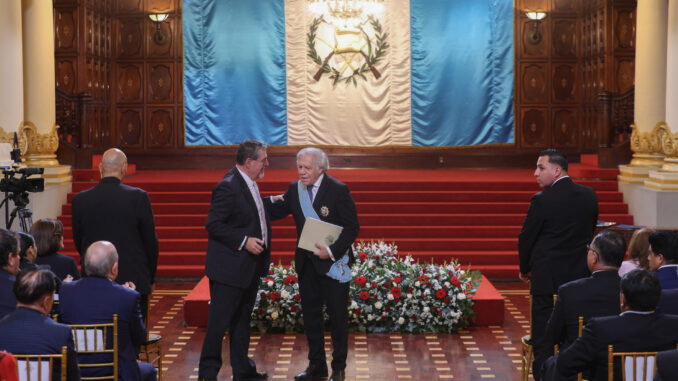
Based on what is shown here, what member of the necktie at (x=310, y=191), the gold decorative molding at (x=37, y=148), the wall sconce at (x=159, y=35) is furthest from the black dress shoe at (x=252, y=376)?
the wall sconce at (x=159, y=35)

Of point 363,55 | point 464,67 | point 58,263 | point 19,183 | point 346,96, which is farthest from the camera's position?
point 346,96

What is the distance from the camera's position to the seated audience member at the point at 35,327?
383 cm

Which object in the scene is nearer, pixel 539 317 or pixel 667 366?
pixel 667 366

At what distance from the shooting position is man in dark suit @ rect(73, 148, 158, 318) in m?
5.96

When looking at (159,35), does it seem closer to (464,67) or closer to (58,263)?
(464,67)

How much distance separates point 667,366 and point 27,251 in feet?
11.5

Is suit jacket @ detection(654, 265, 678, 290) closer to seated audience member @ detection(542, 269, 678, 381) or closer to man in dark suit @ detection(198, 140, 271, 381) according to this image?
seated audience member @ detection(542, 269, 678, 381)

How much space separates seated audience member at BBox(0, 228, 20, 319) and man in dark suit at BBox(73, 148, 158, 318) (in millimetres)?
1287

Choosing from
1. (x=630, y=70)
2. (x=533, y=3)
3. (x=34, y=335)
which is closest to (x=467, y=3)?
(x=533, y=3)

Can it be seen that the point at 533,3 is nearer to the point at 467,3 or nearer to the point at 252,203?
the point at 467,3

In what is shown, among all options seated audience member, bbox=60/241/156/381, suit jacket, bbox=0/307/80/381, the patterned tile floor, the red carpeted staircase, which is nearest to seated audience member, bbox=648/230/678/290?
the patterned tile floor

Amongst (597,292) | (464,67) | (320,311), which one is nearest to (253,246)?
(320,311)

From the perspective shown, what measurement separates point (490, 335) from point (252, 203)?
116 inches

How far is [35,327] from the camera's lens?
12.6ft
